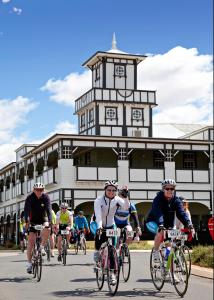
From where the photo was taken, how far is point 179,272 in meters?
9.55

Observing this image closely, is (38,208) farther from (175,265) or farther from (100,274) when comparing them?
(175,265)

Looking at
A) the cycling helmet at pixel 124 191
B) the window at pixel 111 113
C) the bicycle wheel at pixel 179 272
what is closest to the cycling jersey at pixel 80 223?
the cycling helmet at pixel 124 191

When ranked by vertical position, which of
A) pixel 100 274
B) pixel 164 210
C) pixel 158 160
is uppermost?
pixel 158 160

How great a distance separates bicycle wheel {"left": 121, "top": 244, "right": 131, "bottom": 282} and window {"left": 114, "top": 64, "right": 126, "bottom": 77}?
40489mm

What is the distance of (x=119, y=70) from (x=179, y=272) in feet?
142

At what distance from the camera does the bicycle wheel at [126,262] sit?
38.4ft

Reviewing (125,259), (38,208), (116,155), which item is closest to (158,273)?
(125,259)

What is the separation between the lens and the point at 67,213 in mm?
17953

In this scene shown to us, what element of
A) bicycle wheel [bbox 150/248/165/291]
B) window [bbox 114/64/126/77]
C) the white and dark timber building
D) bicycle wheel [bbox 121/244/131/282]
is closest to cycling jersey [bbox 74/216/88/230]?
bicycle wheel [bbox 121/244/131/282]

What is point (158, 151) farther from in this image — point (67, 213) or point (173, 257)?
point (173, 257)

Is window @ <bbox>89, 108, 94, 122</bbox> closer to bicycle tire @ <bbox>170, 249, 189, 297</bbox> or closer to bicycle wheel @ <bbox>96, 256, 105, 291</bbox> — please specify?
bicycle wheel @ <bbox>96, 256, 105, 291</bbox>

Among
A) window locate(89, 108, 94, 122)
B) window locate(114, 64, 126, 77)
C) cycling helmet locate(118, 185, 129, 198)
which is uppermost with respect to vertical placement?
window locate(114, 64, 126, 77)

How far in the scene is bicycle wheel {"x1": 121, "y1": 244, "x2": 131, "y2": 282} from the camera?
11691mm

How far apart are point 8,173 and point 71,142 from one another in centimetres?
2006
